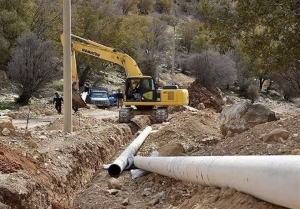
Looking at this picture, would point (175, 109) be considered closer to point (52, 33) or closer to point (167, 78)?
point (52, 33)

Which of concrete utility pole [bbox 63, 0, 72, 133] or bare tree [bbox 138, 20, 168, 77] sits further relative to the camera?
bare tree [bbox 138, 20, 168, 77]

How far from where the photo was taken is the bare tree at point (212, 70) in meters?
52.0

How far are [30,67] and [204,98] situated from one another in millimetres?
14846

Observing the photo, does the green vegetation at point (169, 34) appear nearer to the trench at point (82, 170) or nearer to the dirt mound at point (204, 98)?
the dirt mound at point (204, 98)

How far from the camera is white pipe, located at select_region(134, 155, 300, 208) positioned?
5.04 meters

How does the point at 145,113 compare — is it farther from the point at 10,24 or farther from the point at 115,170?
the point at 10,24

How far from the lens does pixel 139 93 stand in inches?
974

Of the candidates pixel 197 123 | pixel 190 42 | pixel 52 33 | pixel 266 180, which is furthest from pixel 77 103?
pixel 190 42

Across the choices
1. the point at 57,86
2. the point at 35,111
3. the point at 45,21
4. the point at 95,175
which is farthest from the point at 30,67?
the point at 95,175

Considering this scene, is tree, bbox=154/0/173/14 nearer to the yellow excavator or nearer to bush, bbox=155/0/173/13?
bush, bbox=155/0/173/13

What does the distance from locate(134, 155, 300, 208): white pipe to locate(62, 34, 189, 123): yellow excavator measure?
54.2 ft

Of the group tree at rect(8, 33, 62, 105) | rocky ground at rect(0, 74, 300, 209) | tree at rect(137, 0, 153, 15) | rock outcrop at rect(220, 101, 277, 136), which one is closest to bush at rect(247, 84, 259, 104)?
tree at rect(8, 33, 62, 105)

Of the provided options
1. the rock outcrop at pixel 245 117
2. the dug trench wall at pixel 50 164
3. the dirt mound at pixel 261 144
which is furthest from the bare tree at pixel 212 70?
the dirt mound at pixel 261 144

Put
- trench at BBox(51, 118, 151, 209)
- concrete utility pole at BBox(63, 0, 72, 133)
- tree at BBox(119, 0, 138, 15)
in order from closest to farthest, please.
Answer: trench at BBox(51, 118, 151, 209) < concrete utility pole at BBox(63, 0, 72, 133) < tree at BBox(119, 0, 138, 15)
